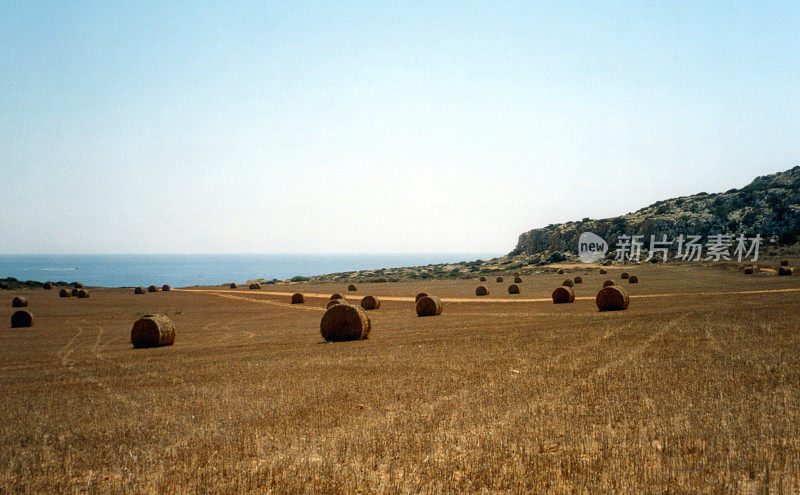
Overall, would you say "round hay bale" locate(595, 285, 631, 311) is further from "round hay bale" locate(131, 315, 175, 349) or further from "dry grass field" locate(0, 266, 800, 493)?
"round hay bale" locate(131, 315, 175, 349)

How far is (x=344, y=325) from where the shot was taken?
20.7 m

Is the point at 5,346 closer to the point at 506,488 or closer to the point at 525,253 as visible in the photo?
the point at 506,488

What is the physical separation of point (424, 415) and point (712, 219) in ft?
366

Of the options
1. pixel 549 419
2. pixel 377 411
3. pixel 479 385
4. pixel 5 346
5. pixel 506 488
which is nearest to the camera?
pixel 506 488

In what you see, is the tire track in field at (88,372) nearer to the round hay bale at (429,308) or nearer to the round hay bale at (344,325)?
the round hay bale at (344,325)

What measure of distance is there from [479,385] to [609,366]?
3798 millimetres

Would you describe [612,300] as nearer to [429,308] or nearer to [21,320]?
[429,308]

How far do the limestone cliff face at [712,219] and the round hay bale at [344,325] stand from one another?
90227mm

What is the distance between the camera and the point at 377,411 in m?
9.80

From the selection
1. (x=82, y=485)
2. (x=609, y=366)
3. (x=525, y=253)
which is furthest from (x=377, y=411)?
(x=525, y=253)

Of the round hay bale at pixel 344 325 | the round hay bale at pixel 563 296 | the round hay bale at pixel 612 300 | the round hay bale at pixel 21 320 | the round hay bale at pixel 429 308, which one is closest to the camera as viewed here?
the round hay bale at pixel 344 325

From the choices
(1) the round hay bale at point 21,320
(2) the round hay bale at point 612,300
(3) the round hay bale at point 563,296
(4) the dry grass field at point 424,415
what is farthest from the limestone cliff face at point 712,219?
(1) the round hay bale at point 21,320

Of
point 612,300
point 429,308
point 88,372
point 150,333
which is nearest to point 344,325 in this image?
point 150,333

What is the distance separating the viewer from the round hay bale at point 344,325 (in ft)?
67.6
